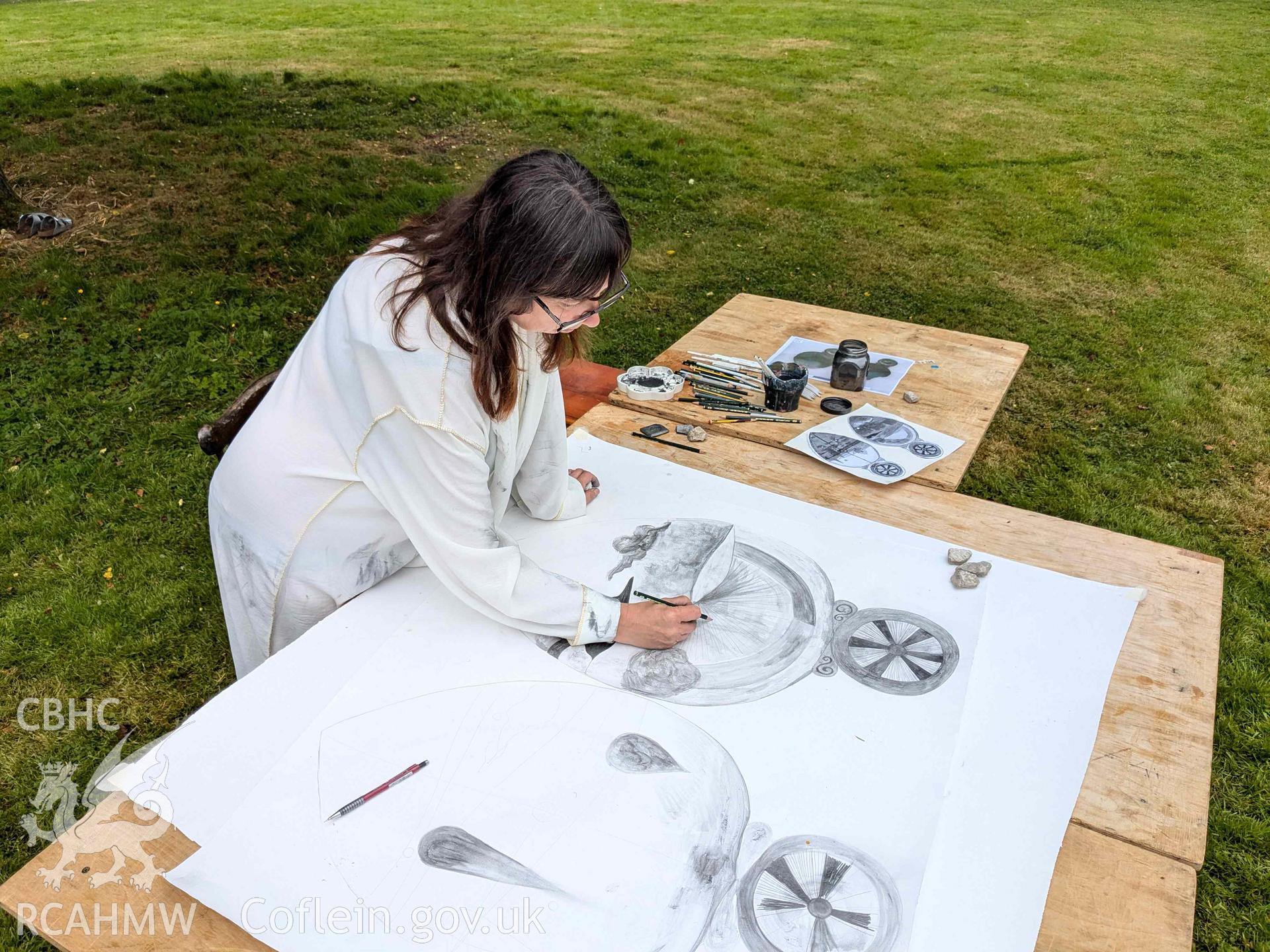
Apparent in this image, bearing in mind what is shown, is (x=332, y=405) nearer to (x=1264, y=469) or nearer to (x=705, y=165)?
(x=1264, y=469)

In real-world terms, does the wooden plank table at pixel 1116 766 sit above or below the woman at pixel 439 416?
below

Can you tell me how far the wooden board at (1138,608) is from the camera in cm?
125

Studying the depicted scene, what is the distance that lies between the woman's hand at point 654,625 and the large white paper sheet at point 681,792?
0.05 metres

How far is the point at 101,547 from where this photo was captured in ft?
9.56

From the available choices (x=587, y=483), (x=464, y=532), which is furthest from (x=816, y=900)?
(x=587, y=483)

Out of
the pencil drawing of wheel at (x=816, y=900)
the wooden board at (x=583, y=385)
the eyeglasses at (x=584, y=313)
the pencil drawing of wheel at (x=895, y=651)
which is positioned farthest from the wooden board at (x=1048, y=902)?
the wooden board at (x=583, y=385)

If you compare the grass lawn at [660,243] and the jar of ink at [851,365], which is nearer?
the jar of ink at [851,365]

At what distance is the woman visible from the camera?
1.36 meters

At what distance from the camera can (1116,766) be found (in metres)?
1.30

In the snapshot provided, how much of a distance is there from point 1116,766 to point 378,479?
1.28 metres

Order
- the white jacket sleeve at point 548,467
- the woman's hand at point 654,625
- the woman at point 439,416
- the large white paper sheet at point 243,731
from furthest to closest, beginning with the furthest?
the white jacket sleeve at point 548,467
the woman's hand at point 654,625
the woman at point 439,416
the large white paper sheet at point 243,731

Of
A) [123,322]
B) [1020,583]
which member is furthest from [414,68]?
[1020,583]

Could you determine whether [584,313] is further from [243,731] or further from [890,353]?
[890,353]

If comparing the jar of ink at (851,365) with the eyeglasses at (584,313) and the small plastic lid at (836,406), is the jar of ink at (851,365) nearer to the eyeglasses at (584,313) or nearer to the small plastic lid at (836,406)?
the small plastic lid at (836,406)
